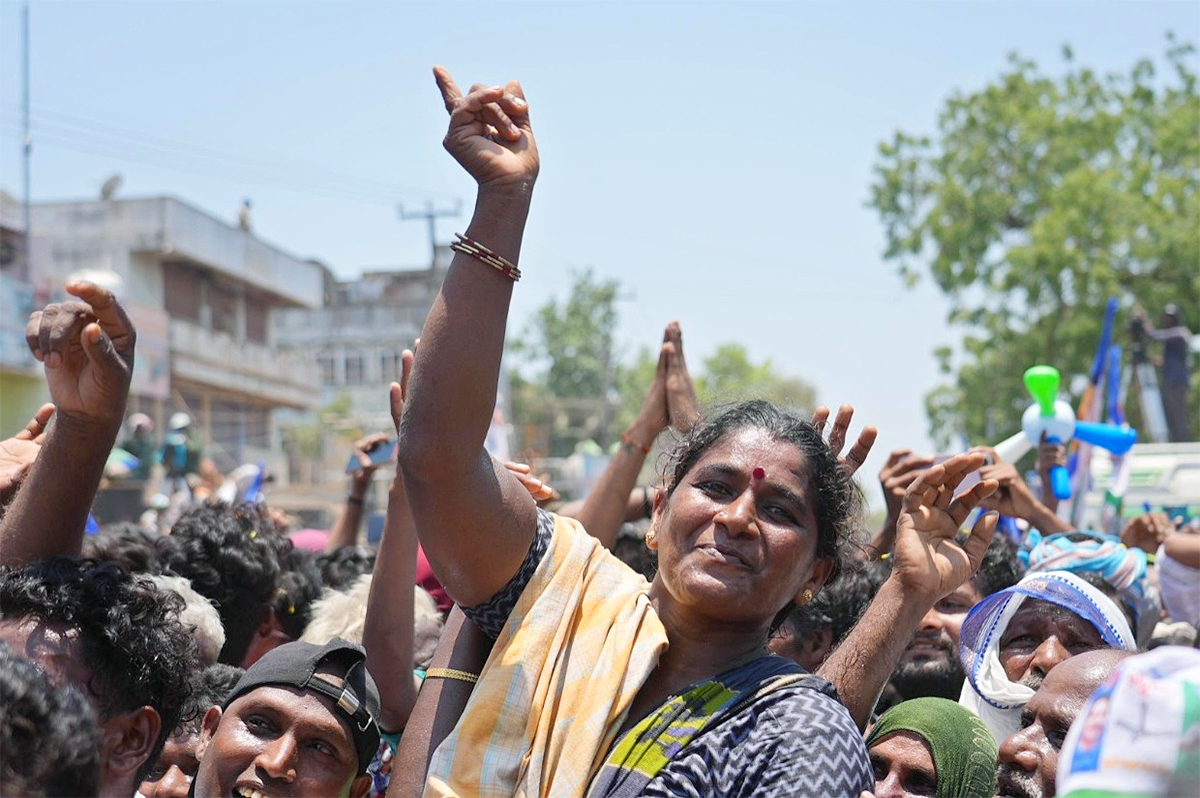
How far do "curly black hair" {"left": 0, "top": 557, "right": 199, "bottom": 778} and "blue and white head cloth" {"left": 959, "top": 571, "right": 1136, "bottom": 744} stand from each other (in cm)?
192

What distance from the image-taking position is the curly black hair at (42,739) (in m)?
1.66

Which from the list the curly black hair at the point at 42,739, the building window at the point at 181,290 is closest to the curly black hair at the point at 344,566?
the curly black hair at the point at 42,739

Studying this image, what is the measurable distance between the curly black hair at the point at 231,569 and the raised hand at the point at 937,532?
2.15 m

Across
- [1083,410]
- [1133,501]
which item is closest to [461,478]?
[1083,410]

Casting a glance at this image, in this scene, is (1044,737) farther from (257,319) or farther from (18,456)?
(257,319)

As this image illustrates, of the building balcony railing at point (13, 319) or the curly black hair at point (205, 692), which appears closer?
the curly black hair at point (205, 692)

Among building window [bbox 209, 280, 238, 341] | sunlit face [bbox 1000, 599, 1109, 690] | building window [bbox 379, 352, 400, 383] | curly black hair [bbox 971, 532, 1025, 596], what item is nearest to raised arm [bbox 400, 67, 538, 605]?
sunlit face [bbox 1000, 599, 1109, 690]

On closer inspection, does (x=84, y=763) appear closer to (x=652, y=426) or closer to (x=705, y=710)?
(x=705, y=710)

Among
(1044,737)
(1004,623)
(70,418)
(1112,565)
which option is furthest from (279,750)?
(1112,565)

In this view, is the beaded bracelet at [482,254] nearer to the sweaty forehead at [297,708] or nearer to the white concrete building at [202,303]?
the sweaty forehead at [297,708]

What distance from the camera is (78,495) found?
2623 millimetres

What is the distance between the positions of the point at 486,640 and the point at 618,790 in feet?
1.34

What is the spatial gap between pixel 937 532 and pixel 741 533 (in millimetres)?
538

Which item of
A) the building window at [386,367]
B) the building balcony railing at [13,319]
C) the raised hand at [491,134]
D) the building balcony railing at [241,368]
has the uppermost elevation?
the raised hand at [491,134]
